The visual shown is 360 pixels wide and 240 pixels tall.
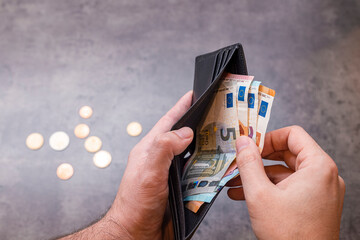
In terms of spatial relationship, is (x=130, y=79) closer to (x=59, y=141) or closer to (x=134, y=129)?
(x=134, y=129)

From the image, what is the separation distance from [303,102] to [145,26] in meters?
1.16

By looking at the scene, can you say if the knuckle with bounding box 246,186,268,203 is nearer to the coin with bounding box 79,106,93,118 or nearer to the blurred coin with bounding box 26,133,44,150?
the coin with bounding box 79,106,93,118

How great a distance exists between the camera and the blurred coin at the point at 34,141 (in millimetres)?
1538

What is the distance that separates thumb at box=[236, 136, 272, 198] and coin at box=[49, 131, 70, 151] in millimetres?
1145

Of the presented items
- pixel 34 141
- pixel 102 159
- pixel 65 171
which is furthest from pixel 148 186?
pixel 34 141

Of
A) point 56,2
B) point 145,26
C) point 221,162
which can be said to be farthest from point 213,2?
point 221,162

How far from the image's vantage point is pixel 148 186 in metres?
0.85

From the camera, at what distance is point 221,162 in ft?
3.01

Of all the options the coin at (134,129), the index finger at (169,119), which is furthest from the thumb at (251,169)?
the coin at (134,129)

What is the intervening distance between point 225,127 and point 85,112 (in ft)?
3.27

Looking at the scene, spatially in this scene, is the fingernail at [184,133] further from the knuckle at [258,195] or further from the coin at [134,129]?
the coin at [134,129]

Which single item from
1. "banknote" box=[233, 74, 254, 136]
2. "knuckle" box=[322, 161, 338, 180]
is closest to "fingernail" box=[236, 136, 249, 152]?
"banknote" box=[233, 74, 254, 136]

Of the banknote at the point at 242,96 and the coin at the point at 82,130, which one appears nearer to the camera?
the banknote at the point at 242,96

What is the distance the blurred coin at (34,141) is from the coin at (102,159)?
363 mm
